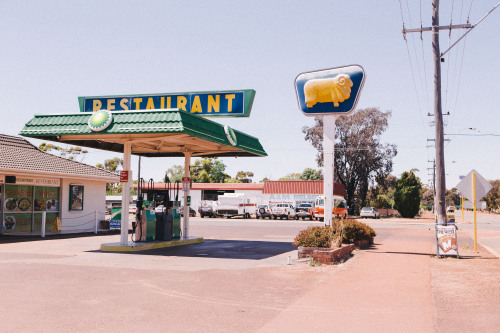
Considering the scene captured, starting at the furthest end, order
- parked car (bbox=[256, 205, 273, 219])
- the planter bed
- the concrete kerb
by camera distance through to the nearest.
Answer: parked car (bbox=[256, 205, 273, 219])
the concrete kerb
the planter bed

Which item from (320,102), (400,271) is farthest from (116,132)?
(400,271)

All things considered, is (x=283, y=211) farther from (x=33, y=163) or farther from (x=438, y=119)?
(x=438, y=119)

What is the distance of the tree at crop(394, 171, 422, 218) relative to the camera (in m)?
60.6

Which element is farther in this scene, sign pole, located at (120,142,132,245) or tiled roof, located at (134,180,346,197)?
tiled roof, located at (134,180,346,197)

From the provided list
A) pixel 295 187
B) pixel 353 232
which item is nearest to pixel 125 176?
pixel 353 232

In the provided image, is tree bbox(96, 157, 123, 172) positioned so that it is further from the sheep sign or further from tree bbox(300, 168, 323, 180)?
the sheep sign

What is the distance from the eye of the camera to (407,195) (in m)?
60.6

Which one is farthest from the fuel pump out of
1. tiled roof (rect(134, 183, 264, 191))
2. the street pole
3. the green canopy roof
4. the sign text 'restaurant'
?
tiled roof (rect(134, 183, 264, 191))

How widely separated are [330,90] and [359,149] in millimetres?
49414

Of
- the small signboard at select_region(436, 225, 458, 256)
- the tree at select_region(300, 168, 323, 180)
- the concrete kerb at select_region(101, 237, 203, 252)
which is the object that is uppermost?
the tree at select_region(300, 168, 323, 180)

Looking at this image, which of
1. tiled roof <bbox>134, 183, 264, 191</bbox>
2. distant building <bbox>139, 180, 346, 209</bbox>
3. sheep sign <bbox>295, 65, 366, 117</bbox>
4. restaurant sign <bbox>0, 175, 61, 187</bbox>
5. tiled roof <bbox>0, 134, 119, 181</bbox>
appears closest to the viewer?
sheep sign <bbox>295, 65, 366, 117</bbox>

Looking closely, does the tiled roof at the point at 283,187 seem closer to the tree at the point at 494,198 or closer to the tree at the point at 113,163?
the tree at the point at 113,163

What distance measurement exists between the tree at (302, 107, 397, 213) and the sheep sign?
161ft

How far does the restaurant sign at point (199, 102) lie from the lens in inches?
686
